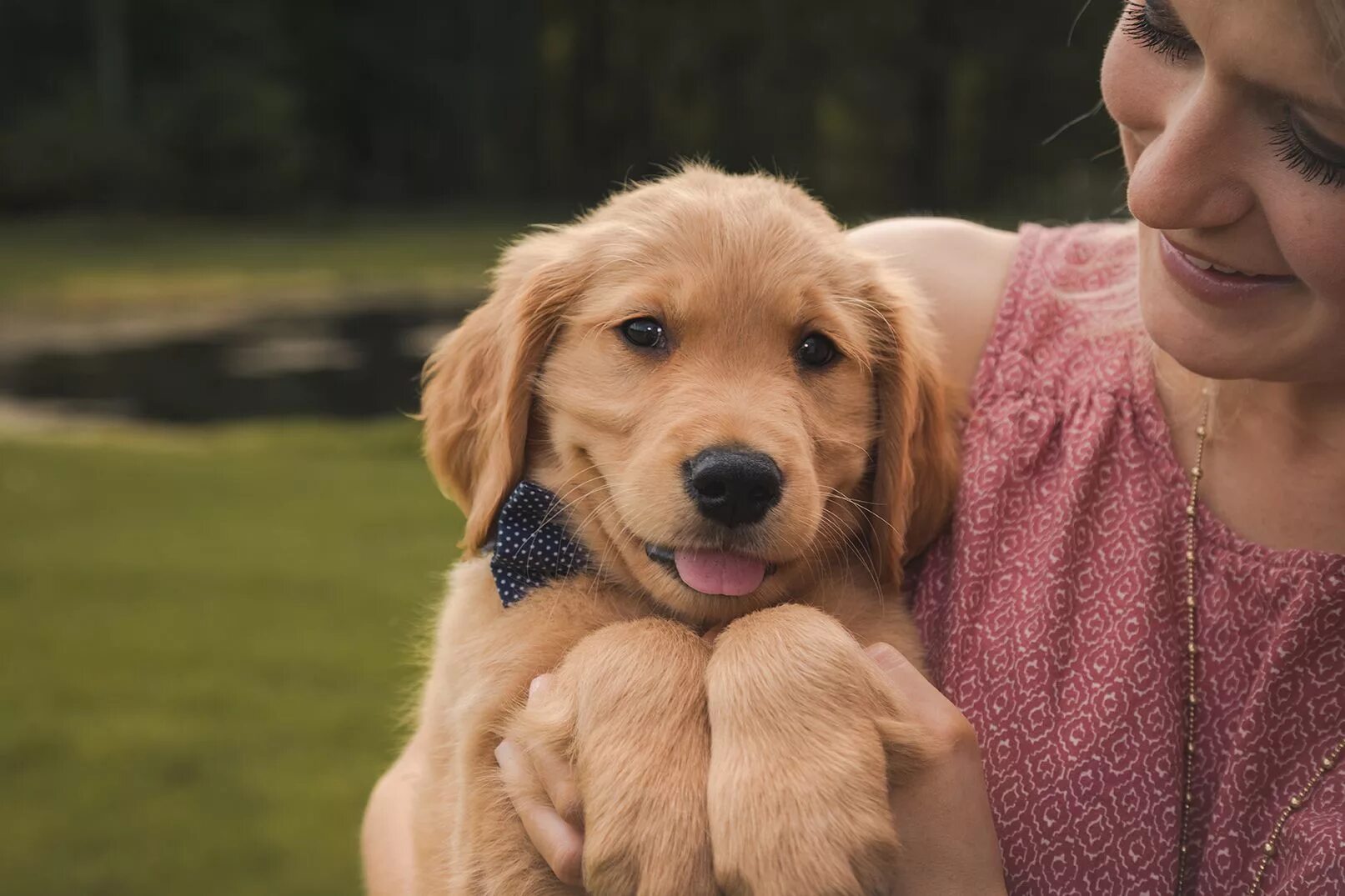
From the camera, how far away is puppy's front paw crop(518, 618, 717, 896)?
1.98 m

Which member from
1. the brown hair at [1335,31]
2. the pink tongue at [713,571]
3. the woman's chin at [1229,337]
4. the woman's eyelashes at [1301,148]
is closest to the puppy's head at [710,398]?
the pink tongue at [713,571]

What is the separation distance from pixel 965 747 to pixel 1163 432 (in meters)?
0.78

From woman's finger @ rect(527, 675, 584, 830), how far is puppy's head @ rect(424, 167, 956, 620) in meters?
0.40

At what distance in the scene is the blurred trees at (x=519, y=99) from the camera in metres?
23.3

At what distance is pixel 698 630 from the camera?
8.21 feet

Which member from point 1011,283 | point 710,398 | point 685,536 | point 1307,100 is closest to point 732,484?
point 685,536

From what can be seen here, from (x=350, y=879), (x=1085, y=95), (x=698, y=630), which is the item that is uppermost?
(x=698, y=630)

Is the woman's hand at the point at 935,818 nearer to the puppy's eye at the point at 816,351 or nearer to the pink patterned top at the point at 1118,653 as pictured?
the pink patterned top at the point at 1118,653

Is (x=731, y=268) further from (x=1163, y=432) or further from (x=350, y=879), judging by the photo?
(x=350, y=879)

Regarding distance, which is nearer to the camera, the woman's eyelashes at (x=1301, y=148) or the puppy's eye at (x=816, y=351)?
the woman's eyelashes at (x=1301, y=148)

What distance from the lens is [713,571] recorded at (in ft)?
7.90

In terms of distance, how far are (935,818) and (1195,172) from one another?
1.04 metres

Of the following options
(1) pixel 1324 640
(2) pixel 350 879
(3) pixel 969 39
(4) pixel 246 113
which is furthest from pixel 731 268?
(4) pixel 246 113

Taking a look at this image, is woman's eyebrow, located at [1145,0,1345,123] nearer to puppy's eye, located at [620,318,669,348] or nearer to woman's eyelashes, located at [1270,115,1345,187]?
woman's eyelashes, located at [1270,115,1345,187]
